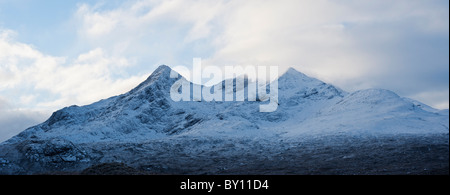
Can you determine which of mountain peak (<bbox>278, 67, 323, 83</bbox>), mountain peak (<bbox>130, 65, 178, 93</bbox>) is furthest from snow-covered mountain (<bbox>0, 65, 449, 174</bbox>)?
mountain peak (<bbox>130, 65, 178, 93</bbox>)

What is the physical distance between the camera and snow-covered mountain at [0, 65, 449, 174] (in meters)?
53.8

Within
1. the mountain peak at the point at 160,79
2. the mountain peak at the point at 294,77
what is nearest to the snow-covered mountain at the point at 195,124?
the mountain peak at the point at 294,77

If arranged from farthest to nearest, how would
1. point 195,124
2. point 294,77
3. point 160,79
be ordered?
point 294,77, point 160,79, point 195,124

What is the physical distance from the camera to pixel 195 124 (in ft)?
334

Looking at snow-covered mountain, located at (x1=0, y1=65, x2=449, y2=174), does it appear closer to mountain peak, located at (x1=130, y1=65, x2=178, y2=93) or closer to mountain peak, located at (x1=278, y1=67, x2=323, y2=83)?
mountain peak, located at (x1=278, y1=67, x2=323, y2=83)

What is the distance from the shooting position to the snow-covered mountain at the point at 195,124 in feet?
177

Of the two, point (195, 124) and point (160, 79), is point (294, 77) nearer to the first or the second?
point (160, 79)

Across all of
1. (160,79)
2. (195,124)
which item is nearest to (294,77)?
(160,79)

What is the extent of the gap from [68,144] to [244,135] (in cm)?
3735

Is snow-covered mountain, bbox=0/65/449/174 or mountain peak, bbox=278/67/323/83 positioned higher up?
mountain peak, bbox=278/67/323/83

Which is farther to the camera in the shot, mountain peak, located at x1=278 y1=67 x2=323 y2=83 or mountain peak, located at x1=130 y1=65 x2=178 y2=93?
mountain peak, located at x1=130 y1=65 x2=178 y2=93

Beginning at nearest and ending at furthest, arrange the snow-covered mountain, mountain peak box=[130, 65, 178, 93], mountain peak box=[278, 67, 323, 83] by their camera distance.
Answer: the snow-covered mountain, mountain peak box=[278, 67, 323, 83], mountain peak box=[130, 65, 178, 93]

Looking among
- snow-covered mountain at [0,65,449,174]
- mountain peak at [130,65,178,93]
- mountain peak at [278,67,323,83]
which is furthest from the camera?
mountain peak at [130,65,178,93]

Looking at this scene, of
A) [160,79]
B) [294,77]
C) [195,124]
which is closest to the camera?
[195,124]
